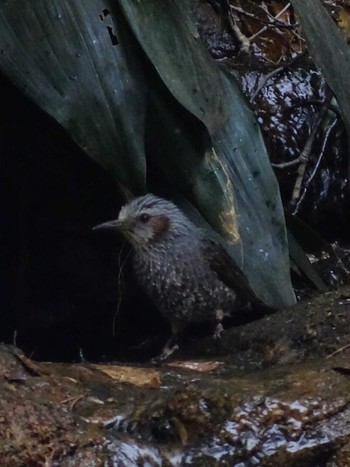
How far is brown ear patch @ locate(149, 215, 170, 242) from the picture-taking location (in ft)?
17.1

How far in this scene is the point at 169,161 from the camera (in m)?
4.28

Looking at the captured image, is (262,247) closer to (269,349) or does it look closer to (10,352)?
(269,349)

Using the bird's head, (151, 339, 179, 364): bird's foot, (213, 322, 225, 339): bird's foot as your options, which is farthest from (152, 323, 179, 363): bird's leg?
the bird's head

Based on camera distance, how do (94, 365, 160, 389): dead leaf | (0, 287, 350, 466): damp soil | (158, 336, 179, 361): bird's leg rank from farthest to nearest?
(158, 336, 179, 361): bird's leg < (94, 365, 160, 389): dead leaf < (0, 287, 350, 466): damp soil

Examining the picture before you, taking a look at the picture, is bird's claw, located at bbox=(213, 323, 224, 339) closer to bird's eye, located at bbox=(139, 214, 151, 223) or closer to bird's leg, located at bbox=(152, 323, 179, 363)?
bird's leg, located at bbox=(152, 323, 179, 363)

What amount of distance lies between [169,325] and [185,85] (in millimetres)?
1683

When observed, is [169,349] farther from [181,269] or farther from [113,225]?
[113,225]

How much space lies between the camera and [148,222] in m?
5.31

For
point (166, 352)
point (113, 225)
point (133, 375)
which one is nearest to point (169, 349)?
point (166, 352)

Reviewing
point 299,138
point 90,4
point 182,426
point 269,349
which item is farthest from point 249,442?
point 299,138

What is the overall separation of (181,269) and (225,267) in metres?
0.22

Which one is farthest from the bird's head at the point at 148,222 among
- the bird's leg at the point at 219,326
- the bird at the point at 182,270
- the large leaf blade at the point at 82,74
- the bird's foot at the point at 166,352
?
the large leaf blade at the point at 82,74

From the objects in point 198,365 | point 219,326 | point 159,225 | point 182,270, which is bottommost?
point 219,326

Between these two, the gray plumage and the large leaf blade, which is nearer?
the large leaf blade
